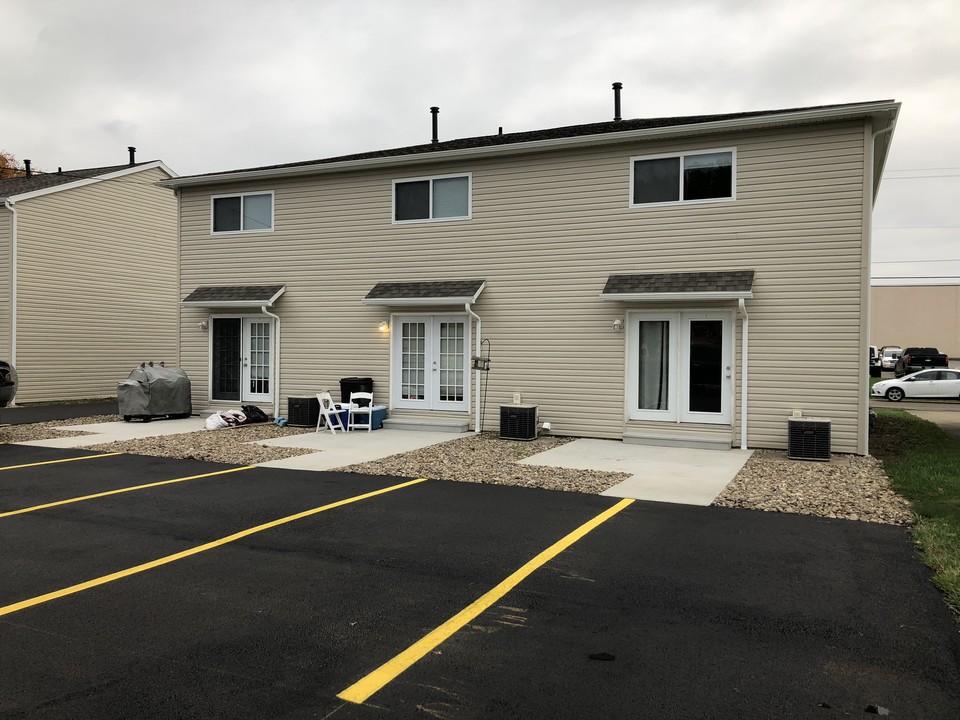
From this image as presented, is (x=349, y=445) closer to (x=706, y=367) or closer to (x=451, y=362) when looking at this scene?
(x=451, y=362)

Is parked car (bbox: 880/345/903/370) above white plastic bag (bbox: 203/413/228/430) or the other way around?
above

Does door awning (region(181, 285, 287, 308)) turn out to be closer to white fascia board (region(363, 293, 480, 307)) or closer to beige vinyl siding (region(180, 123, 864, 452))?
beige vinyl siding (region(180, 123, 864, 452))

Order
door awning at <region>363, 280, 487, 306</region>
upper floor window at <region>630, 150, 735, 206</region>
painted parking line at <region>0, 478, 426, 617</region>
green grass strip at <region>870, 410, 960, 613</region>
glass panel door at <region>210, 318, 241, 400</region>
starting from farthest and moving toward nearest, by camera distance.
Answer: glass panel door at <region>210, 318, 241, 400</region> < door awning at <region>363, 280, 487, 306</region> < upper floor window at <region>630, 150, 735, 206</region> < green grass strip at <region>870, 410, 960, 613</region> < painted parking line at <region>0, 478, 426, 617</region>

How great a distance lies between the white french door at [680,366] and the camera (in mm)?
11125

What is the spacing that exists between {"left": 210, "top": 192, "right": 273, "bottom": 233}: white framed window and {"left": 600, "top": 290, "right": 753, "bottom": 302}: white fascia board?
26.2ft

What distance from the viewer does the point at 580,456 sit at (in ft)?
33.3

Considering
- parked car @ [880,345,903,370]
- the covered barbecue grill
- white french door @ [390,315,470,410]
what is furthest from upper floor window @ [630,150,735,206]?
parked car @ [880,345,903,370]

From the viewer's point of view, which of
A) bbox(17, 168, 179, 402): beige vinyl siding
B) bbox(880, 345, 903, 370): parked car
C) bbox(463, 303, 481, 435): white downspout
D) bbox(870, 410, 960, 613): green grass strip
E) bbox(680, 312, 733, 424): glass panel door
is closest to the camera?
bbox(870, 410, 960, 613): green grass strip

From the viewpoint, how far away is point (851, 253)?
10344 mm

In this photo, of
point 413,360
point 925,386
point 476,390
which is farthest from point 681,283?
point 925,386

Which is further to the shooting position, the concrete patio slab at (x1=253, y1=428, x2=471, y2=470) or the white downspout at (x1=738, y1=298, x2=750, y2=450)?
the white downspout at (x1=738, y1=298, x2=750, y2=450)

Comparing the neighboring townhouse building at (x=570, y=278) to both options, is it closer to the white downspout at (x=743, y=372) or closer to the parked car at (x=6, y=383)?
the white downspout at (x=743, y=372)

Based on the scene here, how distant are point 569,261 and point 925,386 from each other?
1884 centimetres

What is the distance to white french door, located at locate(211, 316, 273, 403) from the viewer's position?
48.6 feet
